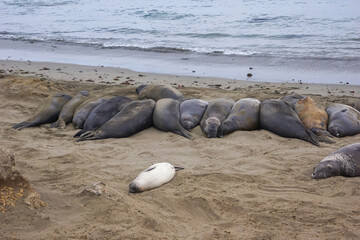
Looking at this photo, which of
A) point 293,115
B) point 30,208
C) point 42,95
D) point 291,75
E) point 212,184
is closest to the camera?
point 30,208

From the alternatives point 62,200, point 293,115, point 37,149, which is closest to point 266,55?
point 293,115

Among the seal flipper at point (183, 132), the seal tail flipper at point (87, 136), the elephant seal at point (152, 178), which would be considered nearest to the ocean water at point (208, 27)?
the seal flipper at point (183, 132)

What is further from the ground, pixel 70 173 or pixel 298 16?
pixel 298 16

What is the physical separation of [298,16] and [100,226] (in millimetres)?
20681

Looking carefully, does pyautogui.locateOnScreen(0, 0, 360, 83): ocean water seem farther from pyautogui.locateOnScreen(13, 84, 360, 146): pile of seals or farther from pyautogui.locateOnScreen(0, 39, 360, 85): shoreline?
pyautogui.locateOnScreen(13, 84, 360, 146): pile of seals

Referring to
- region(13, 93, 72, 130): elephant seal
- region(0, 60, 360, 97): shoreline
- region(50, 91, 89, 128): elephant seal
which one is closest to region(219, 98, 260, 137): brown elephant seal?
region(0, 60, 360, 97): shoreline

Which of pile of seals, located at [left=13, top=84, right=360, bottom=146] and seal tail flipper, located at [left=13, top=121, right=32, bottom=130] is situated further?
seal tail flipper, located at [left=13, top=121, right=32, bottom=130]

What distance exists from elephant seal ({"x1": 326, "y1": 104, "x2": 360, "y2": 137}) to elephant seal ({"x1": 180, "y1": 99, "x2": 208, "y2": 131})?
7.38 feet

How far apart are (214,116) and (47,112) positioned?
10.6 feet

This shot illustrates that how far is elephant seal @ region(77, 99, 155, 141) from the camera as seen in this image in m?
7.52

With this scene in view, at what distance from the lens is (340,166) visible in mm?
5613

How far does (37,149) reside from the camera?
679cm

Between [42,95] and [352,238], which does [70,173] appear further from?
[42,95]

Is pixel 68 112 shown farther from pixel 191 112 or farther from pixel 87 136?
pixel 191 112
